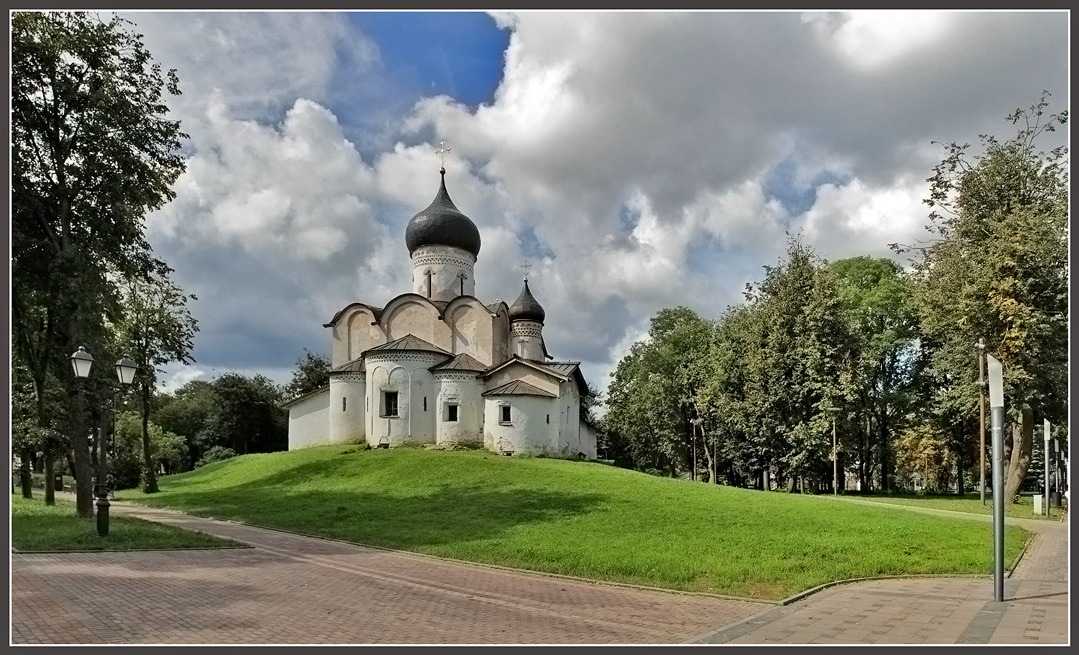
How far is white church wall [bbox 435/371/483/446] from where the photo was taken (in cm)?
4169

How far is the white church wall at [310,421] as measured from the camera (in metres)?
45.9

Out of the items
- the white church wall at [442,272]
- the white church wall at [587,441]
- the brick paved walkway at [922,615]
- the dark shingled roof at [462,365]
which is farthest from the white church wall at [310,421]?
the brick paved walkway at [922,615]

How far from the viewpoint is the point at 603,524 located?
732 inches

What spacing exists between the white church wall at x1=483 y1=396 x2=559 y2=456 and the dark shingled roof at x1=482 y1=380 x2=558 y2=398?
19 cm

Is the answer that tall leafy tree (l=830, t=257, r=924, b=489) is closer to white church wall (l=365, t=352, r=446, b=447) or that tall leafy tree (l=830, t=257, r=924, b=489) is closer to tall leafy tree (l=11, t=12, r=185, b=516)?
white church wall (l=365, t=352, r=446, b=447)

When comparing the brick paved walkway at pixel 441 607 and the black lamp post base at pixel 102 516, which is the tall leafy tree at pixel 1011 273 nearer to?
the brick paved walkway at pixel 441 607

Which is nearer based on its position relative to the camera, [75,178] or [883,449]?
[75,178]

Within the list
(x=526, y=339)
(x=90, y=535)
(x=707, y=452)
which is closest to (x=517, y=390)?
(x=526, y=339)

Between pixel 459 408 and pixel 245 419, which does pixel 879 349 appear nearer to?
pixel 459 408

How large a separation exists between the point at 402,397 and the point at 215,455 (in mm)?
29585

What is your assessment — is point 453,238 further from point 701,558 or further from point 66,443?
point 701,558

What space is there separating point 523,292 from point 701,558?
→ 37501mm

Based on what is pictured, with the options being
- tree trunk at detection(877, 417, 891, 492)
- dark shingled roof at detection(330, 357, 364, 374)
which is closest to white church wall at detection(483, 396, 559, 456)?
dark shingled roof at detection(330, 357, 364, 374)

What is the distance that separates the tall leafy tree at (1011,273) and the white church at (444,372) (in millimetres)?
21068
